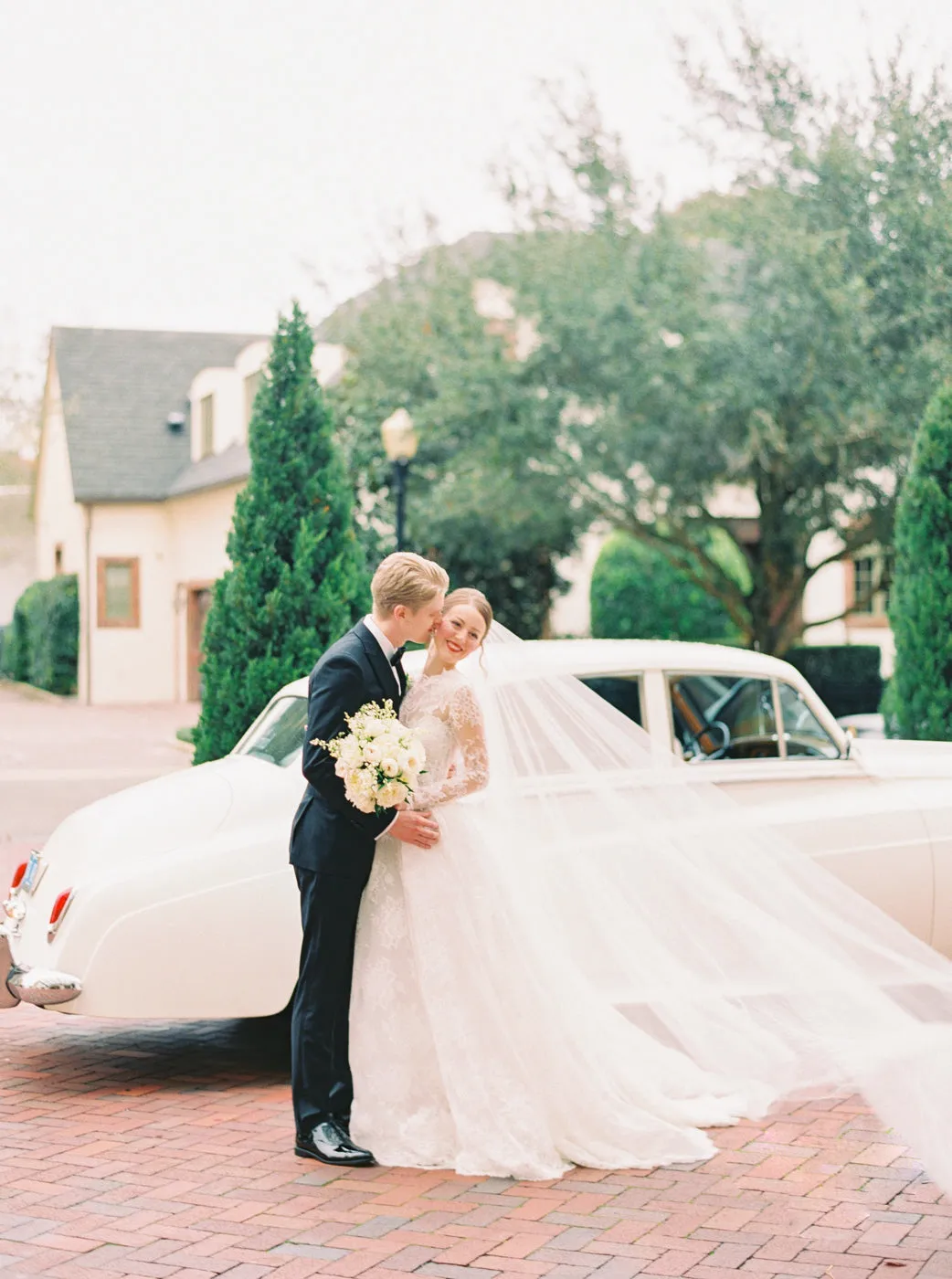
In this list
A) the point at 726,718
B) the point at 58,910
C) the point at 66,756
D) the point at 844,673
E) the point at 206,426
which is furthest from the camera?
the point at 206,426

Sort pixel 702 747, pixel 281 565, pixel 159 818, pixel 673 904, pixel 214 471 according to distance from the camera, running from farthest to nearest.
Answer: pixel 214 471, pixel 281 565, pixel 702 747, pixel 159 818, pixel 673 904

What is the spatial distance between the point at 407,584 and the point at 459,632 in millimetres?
254

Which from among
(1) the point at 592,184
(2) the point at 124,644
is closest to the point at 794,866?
(1) the point at 592,184

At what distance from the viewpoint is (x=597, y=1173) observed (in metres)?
4.79

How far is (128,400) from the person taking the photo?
38.0 meters

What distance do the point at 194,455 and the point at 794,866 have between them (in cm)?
3171

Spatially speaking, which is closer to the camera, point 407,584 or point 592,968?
point 407,584

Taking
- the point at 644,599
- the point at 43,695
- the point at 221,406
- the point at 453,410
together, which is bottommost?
the point at 43,695

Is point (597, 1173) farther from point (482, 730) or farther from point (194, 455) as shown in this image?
point (194, 455)

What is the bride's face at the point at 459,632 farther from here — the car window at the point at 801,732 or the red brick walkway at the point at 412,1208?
the car window at the point at 801,732

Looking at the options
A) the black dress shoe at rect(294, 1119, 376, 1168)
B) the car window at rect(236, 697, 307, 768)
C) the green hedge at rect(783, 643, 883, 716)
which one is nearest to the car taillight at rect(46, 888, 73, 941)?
the car window at rect(236, 697, 307, 768)

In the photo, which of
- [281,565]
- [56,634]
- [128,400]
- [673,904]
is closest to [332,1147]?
[673,904]

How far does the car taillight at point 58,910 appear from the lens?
5.61 meters

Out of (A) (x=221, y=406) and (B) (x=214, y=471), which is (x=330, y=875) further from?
(A) (x=221, y=406)
